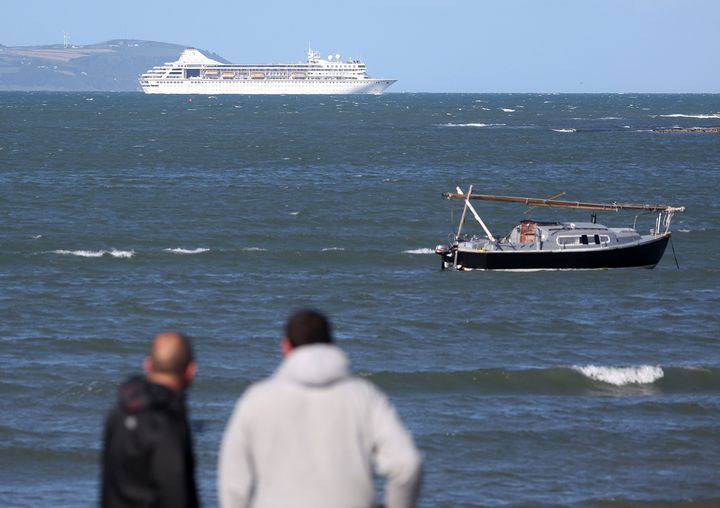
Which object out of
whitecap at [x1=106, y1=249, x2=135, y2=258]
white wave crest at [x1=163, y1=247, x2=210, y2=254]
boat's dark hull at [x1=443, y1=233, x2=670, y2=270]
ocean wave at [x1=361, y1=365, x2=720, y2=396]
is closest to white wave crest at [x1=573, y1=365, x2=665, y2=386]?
ocean wave at [x1=361, y1=365, x2=720, y2=396]

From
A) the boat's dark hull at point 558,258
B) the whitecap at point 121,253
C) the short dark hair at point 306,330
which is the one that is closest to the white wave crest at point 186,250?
the whitecap at point 121,253

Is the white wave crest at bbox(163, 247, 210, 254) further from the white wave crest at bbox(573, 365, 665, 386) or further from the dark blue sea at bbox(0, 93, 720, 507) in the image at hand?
the white wave crest at bbox(573, 365, 665, 386)

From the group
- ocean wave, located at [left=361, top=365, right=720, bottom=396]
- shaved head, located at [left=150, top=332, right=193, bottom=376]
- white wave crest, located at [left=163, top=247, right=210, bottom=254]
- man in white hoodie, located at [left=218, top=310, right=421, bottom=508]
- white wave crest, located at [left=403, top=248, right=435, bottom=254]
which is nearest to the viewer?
man in white hoodie, located at [left=218, top=310, right=421, bottom=508]

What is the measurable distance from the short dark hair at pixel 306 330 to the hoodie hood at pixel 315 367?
0.21 ft

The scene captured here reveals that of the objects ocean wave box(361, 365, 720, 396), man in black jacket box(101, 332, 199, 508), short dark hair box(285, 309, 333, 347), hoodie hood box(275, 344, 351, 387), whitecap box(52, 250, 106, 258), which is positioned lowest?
whitecap box(52, 250, 106, 258)

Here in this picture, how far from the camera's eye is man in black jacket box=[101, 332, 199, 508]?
5285mm

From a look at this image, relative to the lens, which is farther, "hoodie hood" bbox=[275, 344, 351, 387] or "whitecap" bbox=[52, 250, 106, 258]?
"whitecap" bbox=[52, 250, 106, 258]

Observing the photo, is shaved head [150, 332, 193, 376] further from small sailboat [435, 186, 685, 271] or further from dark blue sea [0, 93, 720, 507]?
small sailboat [435, 186, 685, 271]

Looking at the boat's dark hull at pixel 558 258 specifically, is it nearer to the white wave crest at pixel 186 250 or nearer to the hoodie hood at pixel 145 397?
the white wave crest at pixel 186 250

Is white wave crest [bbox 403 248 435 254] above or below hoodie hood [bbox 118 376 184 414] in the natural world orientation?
below

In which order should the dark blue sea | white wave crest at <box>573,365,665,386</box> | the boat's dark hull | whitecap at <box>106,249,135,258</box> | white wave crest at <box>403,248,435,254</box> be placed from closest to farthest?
1. the dark blue sea
2. white wave crest at <box>573,365,665,386</box>
3. the boat's dark hull
4. whitecap at <box>106,249,135,258</box>
5. white wave crest at <box>403,248,435,254</box>

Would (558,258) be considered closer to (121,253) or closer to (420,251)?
(420,251)

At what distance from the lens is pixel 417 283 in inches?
1340

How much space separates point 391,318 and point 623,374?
7461mm
